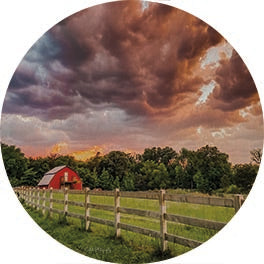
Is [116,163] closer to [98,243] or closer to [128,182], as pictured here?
[128,182]

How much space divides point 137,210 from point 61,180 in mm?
1062

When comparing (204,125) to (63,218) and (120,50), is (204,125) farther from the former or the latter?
(63,218)

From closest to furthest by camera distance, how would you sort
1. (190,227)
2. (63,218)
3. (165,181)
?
(190,227) → (165,181) → (63,218)

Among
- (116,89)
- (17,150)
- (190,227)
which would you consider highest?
(116,89)

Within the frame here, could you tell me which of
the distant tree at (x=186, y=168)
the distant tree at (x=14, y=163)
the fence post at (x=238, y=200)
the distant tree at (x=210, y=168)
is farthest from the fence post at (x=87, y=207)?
the fence post at (x=238, y=200)

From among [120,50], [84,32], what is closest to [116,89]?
[120,50]

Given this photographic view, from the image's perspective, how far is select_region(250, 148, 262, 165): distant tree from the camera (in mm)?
4965

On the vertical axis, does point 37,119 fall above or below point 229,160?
above

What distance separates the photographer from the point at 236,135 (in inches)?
191

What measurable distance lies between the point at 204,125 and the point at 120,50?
1331 mm

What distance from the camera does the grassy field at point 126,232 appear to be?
183 inches

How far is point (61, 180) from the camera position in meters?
5.35

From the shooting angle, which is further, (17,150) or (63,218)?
(63,218)

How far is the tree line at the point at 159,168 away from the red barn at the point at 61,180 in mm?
106
